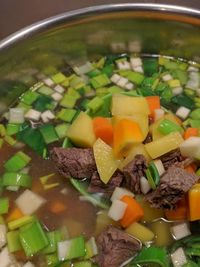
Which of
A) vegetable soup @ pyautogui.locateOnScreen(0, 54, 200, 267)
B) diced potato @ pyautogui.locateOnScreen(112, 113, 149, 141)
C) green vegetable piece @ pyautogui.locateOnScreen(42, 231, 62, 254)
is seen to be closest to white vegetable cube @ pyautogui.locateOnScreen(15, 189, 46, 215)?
vegetable soup @ pyautogui.locateOnScreen(0, 54, 200, 267)

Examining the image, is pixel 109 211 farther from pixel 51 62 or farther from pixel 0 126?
pixel 51 62

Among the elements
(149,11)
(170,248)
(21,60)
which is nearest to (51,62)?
(21,60)

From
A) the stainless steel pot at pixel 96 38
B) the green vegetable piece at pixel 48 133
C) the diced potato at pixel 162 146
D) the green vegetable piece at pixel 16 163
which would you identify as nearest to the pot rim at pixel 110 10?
the stainless steel pot at pixel 96 38

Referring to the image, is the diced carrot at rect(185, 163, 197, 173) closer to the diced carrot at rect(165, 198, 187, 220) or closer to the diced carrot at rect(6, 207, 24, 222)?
the diced carrot at rect(165, 198, 187, 220)

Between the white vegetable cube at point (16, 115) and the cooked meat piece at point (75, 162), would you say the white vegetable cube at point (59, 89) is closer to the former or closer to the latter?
the white vegetable cube at point (16, 115)

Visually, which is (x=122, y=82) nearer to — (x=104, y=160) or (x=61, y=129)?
(x=61, y=129)

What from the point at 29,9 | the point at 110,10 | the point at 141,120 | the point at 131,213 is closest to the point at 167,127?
the point at 141,120
